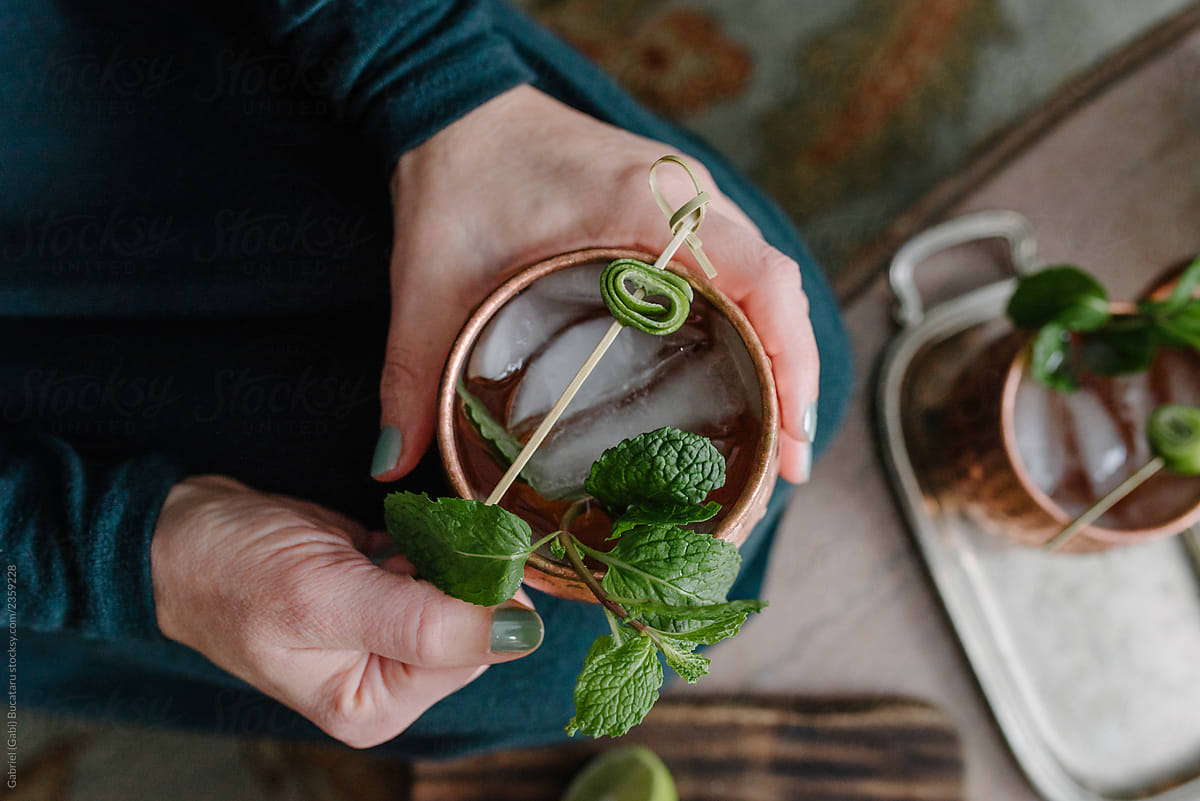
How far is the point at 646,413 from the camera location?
A: 2.13ft

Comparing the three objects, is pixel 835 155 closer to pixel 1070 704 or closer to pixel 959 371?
pixel 959 371

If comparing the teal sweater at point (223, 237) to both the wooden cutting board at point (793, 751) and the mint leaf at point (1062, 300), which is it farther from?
the mint leaf at point (1062, 300)

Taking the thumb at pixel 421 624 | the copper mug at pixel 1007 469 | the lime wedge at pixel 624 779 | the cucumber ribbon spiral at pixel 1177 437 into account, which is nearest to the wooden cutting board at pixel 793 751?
the lime wedge at pixel 624 779

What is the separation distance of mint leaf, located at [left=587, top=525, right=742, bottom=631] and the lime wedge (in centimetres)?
72

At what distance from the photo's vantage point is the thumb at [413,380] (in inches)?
29.1

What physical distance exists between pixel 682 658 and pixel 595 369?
228 millimetres

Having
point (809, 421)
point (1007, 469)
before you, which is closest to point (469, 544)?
point (809, 421)

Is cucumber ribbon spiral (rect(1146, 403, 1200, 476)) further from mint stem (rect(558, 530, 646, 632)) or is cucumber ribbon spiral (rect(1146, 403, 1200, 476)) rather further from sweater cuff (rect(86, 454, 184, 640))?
sweater cuff (rect(86, 454, 184, 640))

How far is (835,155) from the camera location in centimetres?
170

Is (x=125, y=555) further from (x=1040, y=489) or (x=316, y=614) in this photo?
(x=1040, y=489)

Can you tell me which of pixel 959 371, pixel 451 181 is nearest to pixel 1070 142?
pixel 959 371

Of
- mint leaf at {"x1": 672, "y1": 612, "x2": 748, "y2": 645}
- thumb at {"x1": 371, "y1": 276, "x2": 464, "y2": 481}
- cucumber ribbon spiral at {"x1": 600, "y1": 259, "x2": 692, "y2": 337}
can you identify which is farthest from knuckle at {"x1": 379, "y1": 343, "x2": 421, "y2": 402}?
mint leaf at {"x1": 672, "y1": 612, "x2": 748, "y2": 645}

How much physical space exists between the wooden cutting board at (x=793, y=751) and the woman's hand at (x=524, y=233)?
0.55 metres

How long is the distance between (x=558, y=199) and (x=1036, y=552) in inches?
33.4
